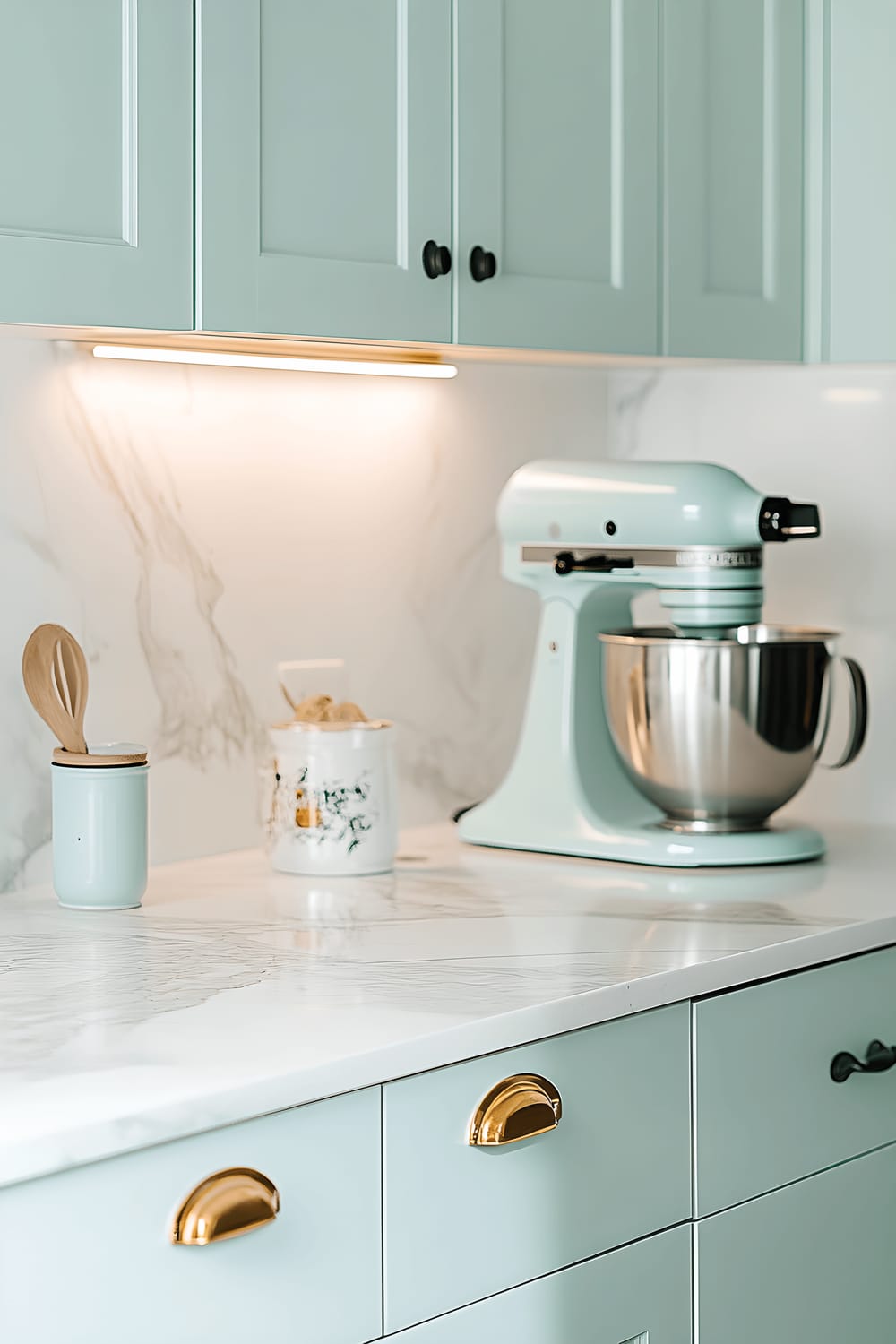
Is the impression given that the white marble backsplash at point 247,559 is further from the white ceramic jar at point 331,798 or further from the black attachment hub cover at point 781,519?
the black attachment hub cover at point 781,519

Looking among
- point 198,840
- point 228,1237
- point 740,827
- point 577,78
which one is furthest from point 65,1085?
point 577,78

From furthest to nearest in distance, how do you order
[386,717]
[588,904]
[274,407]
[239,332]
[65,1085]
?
[386,717], [274,407], [588,904], [239,332], [65,1085]

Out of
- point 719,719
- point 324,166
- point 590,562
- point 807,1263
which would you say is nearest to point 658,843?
point 719,719

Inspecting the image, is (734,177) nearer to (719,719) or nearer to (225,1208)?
(719,719)

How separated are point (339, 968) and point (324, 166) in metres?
0.78

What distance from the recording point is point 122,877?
1.68 m

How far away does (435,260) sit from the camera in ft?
5.67

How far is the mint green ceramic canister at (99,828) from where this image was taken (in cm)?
165

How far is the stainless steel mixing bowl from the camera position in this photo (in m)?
1.88

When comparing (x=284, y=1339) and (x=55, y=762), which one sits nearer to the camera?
(x=284, y=1339)

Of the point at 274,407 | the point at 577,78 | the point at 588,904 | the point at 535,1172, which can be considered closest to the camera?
the point at 535,1172

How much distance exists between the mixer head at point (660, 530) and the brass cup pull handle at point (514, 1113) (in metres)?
0.73

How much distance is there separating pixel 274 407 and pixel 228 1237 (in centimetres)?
115

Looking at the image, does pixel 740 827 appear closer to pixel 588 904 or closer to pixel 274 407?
pixel 588 904
